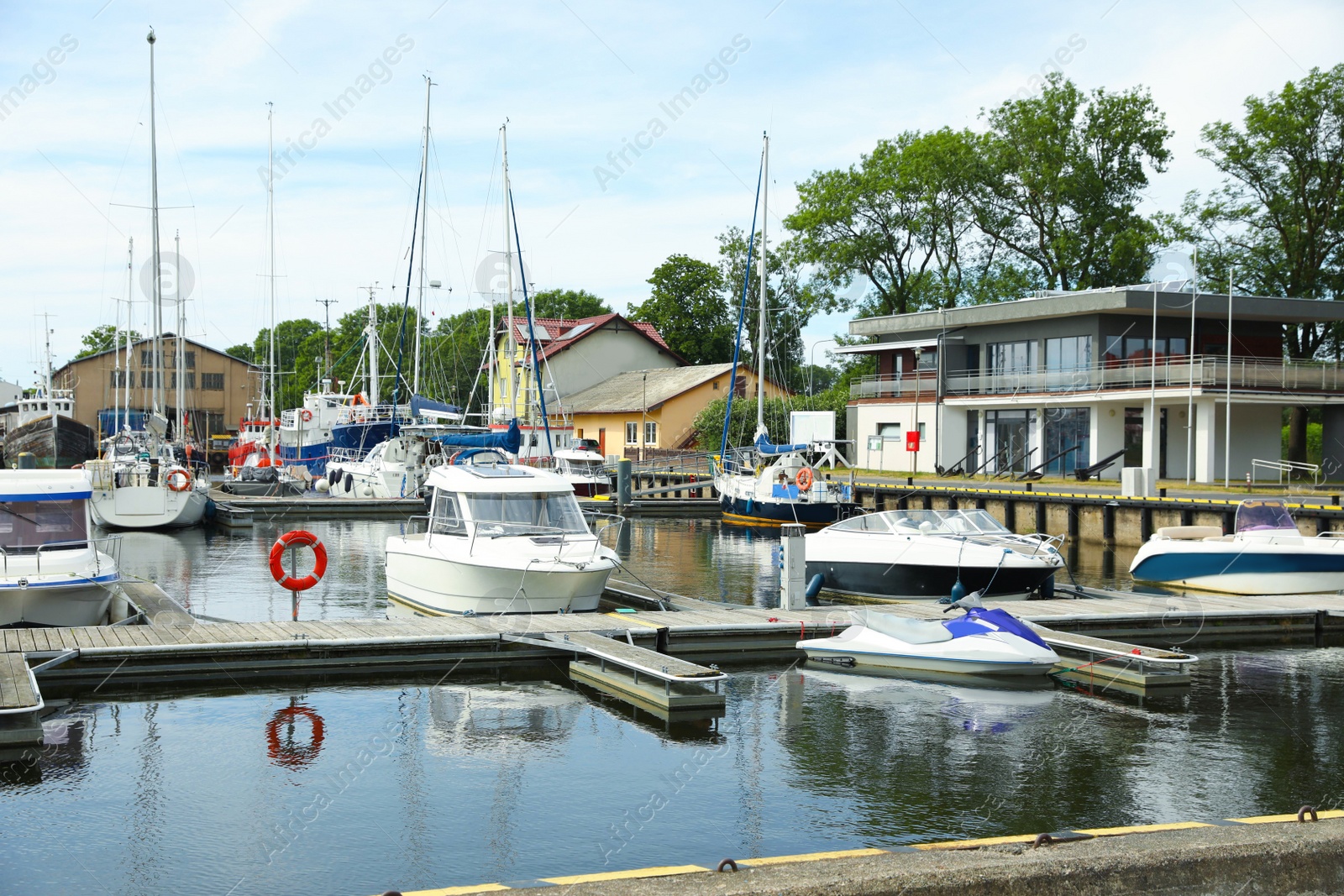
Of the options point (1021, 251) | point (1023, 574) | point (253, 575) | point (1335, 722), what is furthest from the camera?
point (1021, 251)

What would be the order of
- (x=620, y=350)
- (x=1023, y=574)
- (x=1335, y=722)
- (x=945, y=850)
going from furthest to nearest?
1. (x=620, y=350)
2. (x=1023, y=574)
3. (x=1335, y=722)
4. (x=945, y=850)

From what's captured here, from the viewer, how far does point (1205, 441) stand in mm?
41375

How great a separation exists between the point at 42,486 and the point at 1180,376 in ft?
118

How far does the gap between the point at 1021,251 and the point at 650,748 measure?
5348 centimetres

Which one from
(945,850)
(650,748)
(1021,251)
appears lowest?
(650,748)

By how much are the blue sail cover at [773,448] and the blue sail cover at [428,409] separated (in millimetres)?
11845

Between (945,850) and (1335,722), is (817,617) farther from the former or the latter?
(945,850)

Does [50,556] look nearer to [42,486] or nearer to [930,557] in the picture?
[42,486]

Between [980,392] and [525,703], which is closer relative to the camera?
[525,703]

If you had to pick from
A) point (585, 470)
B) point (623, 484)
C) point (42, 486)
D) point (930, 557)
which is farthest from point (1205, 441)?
point (42, 486)

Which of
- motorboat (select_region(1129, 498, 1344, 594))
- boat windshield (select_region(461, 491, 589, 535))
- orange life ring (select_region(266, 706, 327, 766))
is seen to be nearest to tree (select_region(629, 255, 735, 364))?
motorboat (select_region(1129, 498, 1344, 594))

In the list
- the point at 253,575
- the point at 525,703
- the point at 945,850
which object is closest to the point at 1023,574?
the point at 525,703

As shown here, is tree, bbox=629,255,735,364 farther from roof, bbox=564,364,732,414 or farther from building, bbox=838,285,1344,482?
building, bbox=838,285,1344,482

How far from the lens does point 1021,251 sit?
6100 centimetres
